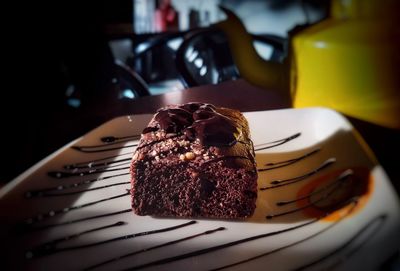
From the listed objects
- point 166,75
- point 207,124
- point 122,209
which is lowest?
point 166,75

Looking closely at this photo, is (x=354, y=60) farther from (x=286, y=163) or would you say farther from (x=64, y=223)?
(x=64, y=223)

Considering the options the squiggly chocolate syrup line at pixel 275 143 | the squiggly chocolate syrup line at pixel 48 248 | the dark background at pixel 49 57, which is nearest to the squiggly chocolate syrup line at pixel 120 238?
the squiggly chocolate syrup line at pixel 48 248

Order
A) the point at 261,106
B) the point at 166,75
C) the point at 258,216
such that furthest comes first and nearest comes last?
the point at 166,75
the point at 261,106
the point at 258,216

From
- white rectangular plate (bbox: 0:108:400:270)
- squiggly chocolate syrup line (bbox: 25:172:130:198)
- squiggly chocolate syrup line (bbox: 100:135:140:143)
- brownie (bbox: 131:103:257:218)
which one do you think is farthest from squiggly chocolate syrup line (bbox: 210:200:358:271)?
squiggly chocolate syrup line (bbox: 100:135:140:143)

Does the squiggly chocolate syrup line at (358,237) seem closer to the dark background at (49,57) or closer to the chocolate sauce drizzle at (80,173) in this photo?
the chocolate sauce drizzle at (80,173)

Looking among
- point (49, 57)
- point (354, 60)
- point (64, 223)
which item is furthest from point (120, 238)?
point (49, 57)

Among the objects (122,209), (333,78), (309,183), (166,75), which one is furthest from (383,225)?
(166,75)

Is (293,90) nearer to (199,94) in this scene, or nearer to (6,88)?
(199,94)
